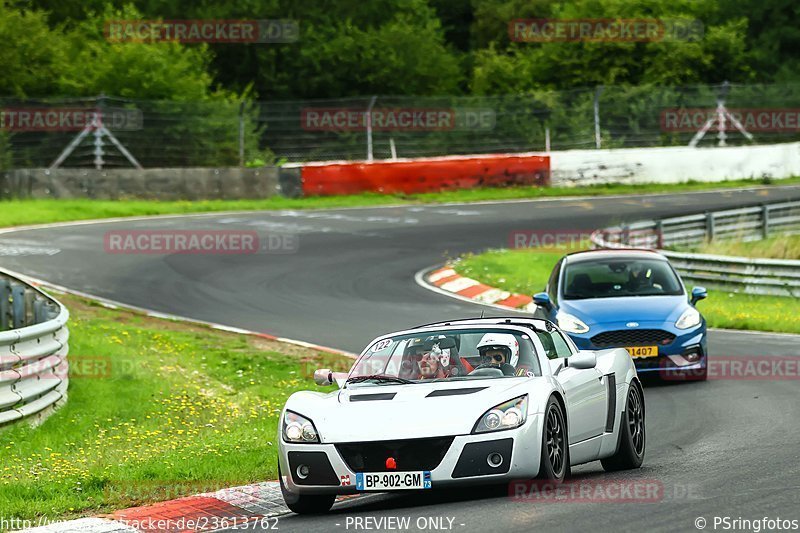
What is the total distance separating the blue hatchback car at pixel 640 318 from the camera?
15734mm

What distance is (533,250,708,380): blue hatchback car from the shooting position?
15734 millimetres

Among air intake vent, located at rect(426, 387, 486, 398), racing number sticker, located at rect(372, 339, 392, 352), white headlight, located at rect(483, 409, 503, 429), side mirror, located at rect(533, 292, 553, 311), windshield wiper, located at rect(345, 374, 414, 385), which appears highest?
racing number sticker, located at rect(372, 339, 392, 352)

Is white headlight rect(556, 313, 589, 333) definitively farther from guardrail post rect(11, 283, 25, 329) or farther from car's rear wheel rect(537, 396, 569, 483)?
car's rear wheel rect(537, 396, 569, 483)

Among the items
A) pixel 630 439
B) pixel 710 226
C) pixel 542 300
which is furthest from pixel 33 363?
pixel 710 226

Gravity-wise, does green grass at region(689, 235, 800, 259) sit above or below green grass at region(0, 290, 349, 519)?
below

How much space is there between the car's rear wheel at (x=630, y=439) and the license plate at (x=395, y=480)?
94.7 inches

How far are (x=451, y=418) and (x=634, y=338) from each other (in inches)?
296

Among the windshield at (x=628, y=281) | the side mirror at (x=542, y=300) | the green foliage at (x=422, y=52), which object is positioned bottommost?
the side mirror at (x=542, y=300)

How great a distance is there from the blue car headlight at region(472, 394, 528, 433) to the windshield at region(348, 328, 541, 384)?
2.40 ft

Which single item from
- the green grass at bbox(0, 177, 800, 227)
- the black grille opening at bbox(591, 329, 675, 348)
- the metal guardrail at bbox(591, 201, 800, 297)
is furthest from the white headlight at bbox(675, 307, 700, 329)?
the green grass at bbox(0, 177, 800, 227)

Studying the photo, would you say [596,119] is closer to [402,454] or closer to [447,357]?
[447,357]

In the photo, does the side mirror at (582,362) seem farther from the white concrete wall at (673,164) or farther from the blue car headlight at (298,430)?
the white concrete wall at (673,164)

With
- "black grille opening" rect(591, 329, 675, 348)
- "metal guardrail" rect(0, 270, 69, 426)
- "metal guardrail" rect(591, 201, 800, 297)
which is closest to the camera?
"metal guardrail" rect(0, 270, 69, 426)

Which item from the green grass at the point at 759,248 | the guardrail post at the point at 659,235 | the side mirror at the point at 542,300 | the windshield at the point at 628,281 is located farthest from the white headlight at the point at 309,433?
the green grass at the point at 759,248
